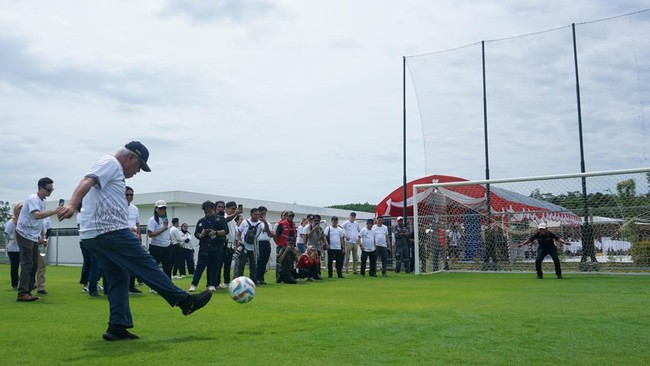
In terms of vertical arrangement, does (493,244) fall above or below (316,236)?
below

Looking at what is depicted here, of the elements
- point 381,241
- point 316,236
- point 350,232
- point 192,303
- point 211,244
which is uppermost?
point 350,232

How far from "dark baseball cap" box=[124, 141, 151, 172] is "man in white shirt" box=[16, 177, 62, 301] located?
4808 millimetres

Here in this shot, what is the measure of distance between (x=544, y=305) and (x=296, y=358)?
17.5ft

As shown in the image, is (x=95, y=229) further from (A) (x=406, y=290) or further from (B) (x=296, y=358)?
(A) (x=406, y=290)

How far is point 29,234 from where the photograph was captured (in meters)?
10.7

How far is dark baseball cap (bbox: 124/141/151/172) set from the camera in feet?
20.9

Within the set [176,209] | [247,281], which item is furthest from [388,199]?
[247,281]

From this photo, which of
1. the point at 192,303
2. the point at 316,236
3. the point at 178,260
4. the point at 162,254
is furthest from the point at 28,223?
the point at 178,260

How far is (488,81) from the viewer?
885 inches

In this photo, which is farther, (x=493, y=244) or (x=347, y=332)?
(x=493, y=244)

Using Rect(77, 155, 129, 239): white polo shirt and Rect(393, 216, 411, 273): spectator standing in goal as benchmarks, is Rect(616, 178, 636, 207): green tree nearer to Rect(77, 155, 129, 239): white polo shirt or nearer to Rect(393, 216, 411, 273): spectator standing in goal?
Rect(393, 216, 411, 273): spectator standing in goal

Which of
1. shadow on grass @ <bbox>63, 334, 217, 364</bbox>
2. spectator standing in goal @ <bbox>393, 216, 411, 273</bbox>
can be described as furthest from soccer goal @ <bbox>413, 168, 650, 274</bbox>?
shadow on grass @ <bbox>63, 334, 217, 364</bbox>

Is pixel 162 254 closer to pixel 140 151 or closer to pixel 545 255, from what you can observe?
pixel 140 151

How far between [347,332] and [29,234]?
692 centimetres
